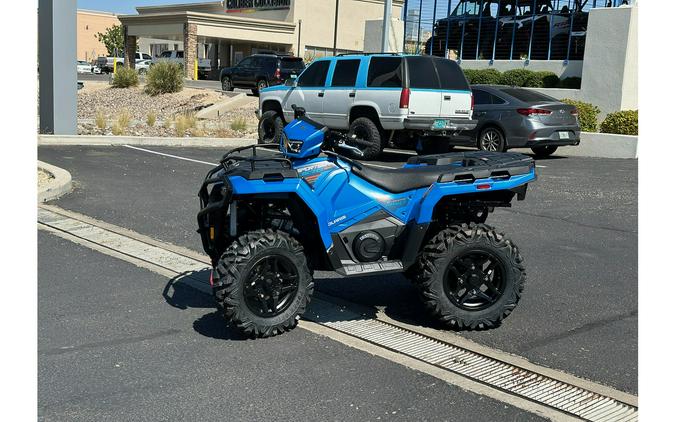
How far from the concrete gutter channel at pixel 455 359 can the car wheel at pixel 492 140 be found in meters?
10.6

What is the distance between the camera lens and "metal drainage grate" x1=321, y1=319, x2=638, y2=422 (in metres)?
4.29

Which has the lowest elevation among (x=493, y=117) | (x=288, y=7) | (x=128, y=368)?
(x=128, y=368)

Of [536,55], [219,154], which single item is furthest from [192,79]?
[219,154]

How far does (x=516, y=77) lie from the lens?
2547 centimetres

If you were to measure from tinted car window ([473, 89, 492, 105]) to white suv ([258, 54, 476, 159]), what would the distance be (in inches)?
89.8

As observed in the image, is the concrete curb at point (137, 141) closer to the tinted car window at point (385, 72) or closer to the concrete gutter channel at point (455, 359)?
the tinted car window at point (385, 72)

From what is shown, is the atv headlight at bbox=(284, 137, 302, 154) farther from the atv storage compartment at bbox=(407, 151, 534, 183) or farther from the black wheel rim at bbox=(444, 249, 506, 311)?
the black wheel rim at bbox=(444, 249, 506, 311)

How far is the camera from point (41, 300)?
228 inches

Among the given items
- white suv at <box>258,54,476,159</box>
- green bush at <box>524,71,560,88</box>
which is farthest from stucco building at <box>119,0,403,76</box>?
white suv at <box>258,54,476,159</box>

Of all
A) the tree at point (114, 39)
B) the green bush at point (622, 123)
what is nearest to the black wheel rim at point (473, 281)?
the green bush at point (622, 123)

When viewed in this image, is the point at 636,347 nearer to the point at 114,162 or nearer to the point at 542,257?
the point at 542,257

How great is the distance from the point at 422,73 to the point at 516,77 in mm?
12230

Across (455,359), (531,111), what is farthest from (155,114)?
(455,359)

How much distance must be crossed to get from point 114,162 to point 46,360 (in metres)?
8.85
